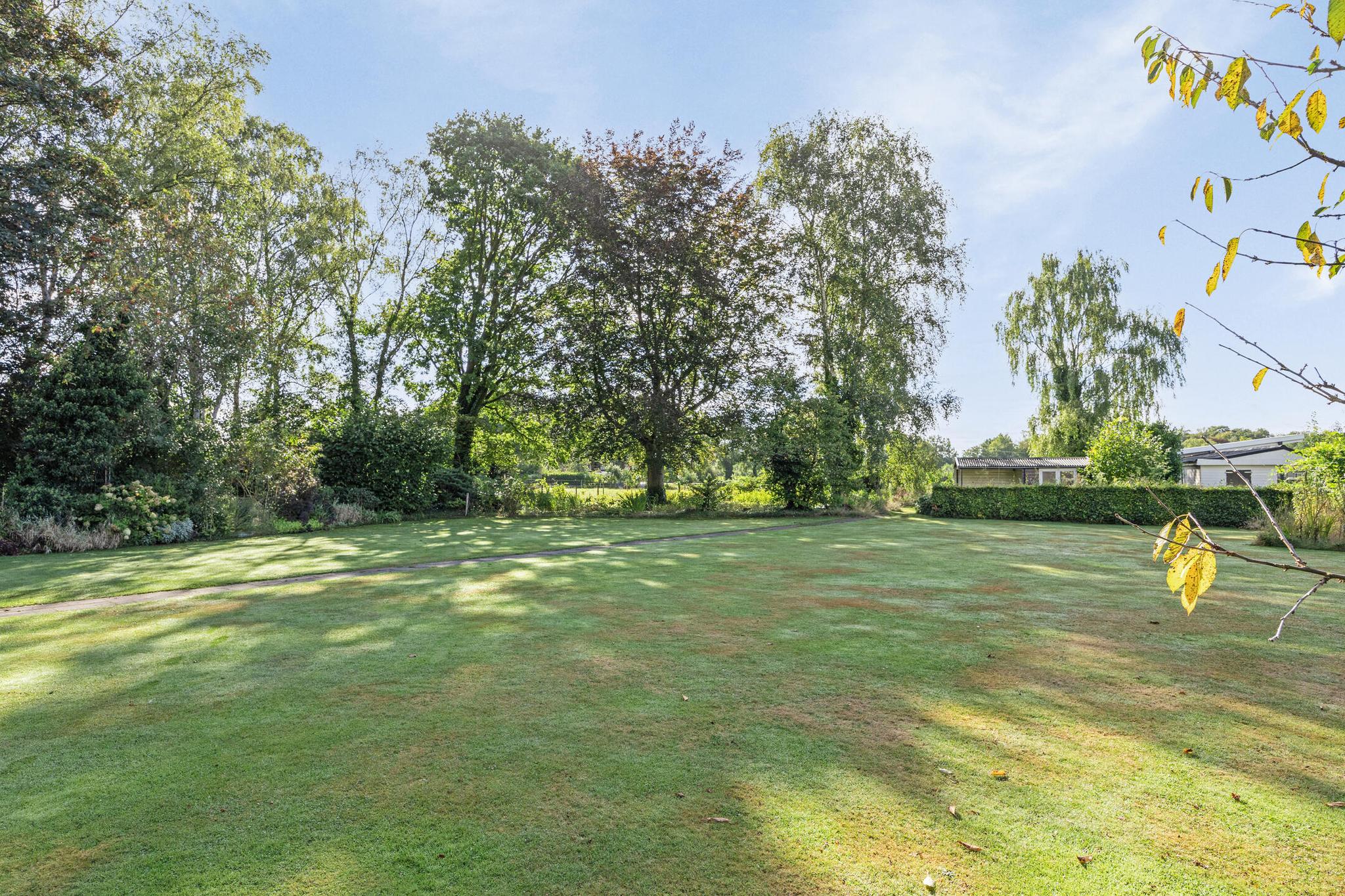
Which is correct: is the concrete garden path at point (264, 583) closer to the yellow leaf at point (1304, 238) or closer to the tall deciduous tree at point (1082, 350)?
the yellow leaf at point (1304, 238)

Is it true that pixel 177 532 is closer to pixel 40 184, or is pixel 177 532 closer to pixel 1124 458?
pixel 40 184

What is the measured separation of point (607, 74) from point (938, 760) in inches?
434

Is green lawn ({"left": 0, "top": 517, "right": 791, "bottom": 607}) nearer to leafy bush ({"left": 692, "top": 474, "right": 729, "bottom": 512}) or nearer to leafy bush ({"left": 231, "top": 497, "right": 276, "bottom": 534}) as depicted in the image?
leafy bush ({"left": 231, "top": 497, "right": 276, "bottom": 534})

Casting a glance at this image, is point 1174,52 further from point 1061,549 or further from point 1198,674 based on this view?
point 1061,549

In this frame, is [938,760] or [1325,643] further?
[1325,643]

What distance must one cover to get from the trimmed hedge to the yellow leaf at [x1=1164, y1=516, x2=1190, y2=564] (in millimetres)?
18216

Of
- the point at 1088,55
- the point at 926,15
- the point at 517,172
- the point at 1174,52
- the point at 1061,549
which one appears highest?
the point at 517,172

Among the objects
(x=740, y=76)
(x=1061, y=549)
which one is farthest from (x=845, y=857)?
(x=1061, y=549)

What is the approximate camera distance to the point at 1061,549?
41.7ft

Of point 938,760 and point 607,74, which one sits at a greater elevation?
point 607,74

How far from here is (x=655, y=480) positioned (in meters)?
24.7

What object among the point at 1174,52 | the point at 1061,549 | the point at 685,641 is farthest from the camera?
the point at 1061,549

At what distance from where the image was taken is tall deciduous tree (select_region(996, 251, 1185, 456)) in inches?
1297

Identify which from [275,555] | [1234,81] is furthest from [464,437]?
[1234,81]
